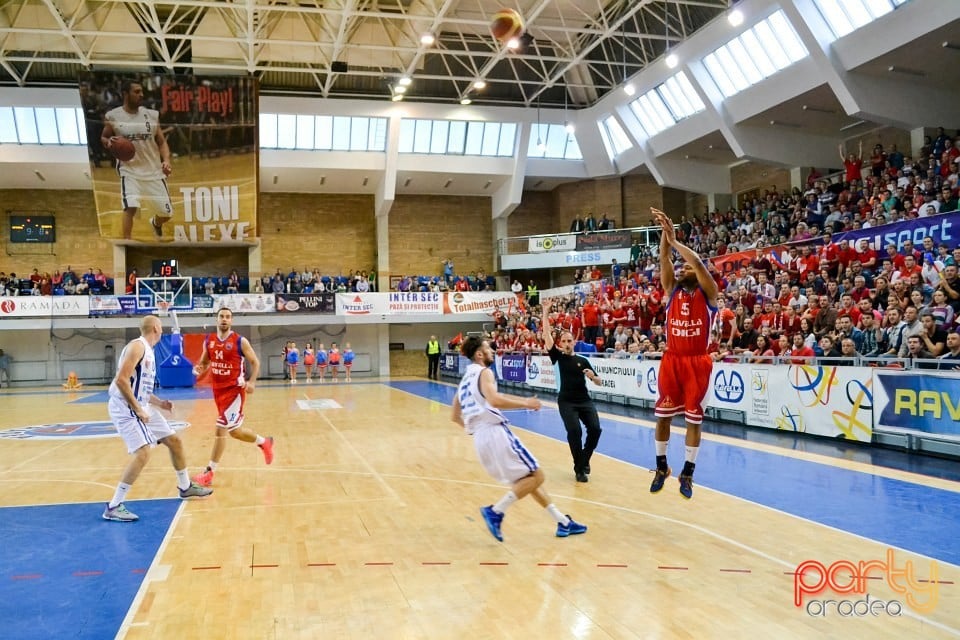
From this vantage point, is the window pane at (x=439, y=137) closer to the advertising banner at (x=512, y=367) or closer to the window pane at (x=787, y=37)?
the advertising banner at (x=512, y=367)

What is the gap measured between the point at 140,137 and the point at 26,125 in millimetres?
7966

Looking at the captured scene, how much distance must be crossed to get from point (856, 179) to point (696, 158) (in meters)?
11.0

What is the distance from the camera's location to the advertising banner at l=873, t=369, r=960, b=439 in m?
9.36

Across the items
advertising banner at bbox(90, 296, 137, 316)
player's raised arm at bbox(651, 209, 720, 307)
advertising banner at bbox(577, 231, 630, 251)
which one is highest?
advertising banner at bbox(577, 231, 630, 251)

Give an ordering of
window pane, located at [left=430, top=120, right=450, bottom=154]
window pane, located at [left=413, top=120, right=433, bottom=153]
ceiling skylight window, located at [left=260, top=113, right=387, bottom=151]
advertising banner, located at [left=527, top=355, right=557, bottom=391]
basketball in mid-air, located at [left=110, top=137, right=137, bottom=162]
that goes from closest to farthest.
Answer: advertising banner, located at [left=527, top=355, right=557, bottom=391] < basketball in mid-air, located at [left=110, top=137, right=137, bottom=162] < ceiling skylight window, located at [left=260, top=113, right=387, bottom=151] < window pane, located at [left=413, top=120, right=433, bottom=153] < window pane, located at [left=430, top=120, right=450, bottom=154]

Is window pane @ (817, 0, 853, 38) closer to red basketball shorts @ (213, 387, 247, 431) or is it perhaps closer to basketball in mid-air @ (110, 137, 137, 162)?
red basketball shorts @ (213, 387, 247, 431)

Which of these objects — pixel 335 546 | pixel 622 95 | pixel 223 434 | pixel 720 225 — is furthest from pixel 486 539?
pixel 622 95

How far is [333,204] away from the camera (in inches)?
1469

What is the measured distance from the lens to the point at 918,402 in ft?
32.5

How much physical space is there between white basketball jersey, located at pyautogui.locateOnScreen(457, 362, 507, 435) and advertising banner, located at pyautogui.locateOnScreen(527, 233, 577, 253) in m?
26.5

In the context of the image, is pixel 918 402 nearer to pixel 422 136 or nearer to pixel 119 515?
pixel 119 515

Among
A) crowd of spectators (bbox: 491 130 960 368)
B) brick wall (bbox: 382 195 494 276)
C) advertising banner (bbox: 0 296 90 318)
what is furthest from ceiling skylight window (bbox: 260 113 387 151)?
crowd of spectators (bbox: 491 130 960 368)

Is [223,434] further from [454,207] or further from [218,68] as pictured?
[454,207]

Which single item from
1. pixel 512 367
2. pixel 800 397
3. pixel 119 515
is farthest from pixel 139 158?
pixel 800 397
